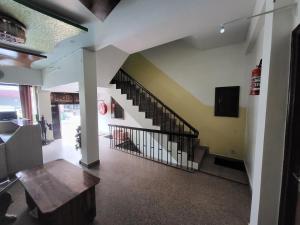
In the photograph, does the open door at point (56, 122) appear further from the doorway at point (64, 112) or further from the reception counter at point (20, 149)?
the reception counter at point (20, 149)

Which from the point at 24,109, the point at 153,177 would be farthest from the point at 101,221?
the point at 24,109

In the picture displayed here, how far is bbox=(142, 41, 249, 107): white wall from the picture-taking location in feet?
11.8

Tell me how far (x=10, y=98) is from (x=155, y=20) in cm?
588

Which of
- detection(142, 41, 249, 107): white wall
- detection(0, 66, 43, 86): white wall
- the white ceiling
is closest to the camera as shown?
the white ceiling

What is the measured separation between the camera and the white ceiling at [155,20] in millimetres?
1693

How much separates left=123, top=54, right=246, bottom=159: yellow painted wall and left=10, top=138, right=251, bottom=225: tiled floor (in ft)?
4.71

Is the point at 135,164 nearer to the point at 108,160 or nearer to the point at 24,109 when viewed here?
the point at 108,160

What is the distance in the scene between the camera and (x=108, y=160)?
11.9 ft

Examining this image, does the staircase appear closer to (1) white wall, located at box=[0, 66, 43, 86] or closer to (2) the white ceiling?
(2) the white ceiling

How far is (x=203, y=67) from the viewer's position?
4.08m

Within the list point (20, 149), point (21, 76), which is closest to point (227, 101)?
point (20, 149)

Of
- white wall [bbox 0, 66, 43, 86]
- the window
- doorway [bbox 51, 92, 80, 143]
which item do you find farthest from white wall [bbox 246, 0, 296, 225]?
the window

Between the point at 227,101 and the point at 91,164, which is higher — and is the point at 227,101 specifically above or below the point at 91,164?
above

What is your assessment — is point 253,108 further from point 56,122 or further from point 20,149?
point 56,122
